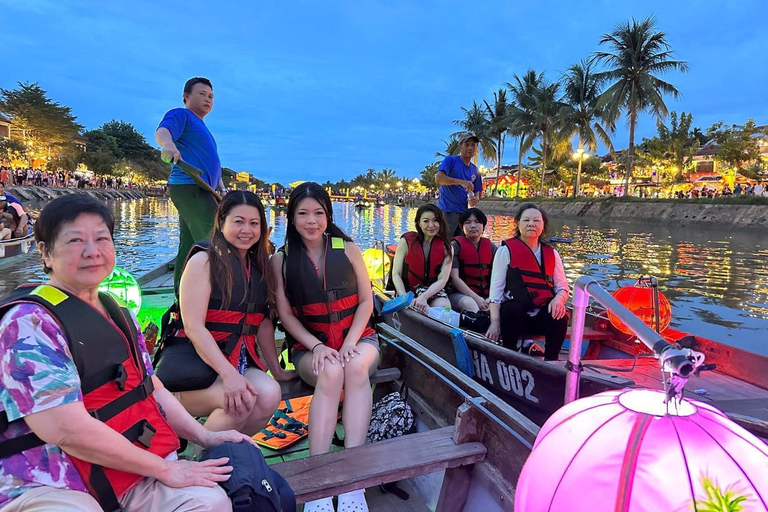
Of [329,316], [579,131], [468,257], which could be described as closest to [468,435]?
[329,316]

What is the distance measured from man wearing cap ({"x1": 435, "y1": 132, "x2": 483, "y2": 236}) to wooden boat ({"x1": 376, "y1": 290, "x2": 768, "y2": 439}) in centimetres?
211

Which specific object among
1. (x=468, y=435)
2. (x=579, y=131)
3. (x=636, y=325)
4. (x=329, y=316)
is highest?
(x=579, y=131)

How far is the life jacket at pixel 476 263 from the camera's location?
208 inches

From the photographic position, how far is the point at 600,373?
2.67 m

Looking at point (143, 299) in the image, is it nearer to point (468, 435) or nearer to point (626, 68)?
point (468, 435)

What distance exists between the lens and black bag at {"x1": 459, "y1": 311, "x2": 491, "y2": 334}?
4398 mm

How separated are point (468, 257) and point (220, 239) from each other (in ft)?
10.9

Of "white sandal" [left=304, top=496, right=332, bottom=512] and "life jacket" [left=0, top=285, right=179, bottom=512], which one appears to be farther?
"white sandal" [left=304, top=496, right=332, bottom=512]

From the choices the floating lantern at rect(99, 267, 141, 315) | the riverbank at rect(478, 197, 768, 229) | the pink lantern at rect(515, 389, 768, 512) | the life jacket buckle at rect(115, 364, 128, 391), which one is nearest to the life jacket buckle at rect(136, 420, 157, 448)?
the life jacket buckle at rect(115, 364, 128, 391)

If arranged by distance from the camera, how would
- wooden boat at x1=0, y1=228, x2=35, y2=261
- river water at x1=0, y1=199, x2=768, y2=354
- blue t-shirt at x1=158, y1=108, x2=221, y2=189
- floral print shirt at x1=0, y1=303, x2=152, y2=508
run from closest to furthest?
floral print shirt at x1=0, y1=303, x2=152, y2=508
blue t-shirt at x1=158, y1=108, x2=221, y2=189
river water at x1=0, y1=199, x2=768, y2=354
wooden boat at x1=0, y1=228, x2=35, y2=261

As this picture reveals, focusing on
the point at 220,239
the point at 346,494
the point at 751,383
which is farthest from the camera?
the point at 751,383

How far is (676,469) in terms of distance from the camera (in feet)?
3.05

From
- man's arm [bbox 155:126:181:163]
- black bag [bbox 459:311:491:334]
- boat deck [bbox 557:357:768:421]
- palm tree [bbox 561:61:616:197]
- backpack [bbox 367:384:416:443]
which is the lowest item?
backpack [bbox 367:384:416:443]

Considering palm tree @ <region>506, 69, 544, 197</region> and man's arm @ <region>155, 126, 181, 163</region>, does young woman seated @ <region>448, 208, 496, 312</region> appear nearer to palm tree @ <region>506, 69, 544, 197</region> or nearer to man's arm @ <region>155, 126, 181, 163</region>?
man's arm @ <region>155, 126, 181, 163</region>
